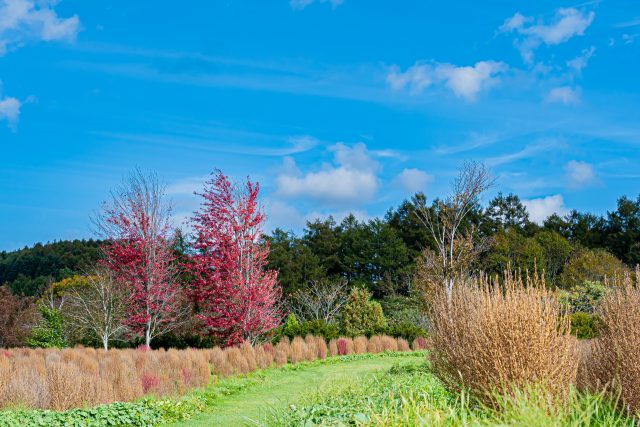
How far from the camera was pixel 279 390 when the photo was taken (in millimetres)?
11828

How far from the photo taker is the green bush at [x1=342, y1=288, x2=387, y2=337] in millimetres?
21505

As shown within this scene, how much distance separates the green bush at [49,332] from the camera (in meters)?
20.1

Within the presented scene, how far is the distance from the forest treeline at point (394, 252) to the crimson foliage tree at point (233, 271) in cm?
1158

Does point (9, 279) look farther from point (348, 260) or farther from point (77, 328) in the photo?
point (348, 260)

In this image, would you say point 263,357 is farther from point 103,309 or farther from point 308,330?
point 103,309

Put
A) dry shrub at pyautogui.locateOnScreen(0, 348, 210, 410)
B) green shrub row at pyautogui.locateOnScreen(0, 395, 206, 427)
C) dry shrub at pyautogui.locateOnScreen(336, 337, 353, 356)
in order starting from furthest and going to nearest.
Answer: dry shrub at pyautogui.locateOnScreen(336, 337, 353, 356), dry shrub at pyautogui.locateOnScreen(0, 348, 210, 410), green shrub row at pyautogui.locateOnScreen(0, 395, 206, 427)

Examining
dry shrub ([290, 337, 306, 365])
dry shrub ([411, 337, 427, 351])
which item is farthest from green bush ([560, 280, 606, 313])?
dry shrub ([290, 337, 306, 365])

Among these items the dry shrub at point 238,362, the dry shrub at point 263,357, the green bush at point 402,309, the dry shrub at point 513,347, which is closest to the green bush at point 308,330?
the dry shrub at point 263,357

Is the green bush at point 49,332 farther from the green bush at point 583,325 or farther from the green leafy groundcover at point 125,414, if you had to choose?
A: the green bush at point 583,325

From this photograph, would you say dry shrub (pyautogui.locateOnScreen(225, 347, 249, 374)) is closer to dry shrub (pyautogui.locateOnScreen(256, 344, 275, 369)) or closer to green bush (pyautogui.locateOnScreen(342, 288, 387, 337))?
dry shrub (pyautogui.locateOnScreen(256, 344, 275, 369))

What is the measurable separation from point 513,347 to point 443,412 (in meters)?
1.37

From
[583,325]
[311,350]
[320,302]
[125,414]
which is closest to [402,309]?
[320,302]

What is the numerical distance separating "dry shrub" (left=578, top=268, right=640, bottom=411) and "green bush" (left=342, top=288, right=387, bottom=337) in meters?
13.9

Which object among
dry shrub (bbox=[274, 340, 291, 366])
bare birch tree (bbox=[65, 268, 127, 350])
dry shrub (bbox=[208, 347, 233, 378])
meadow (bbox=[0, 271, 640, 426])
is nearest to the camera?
meadow (bbox=[0, 271, 640, 426])
